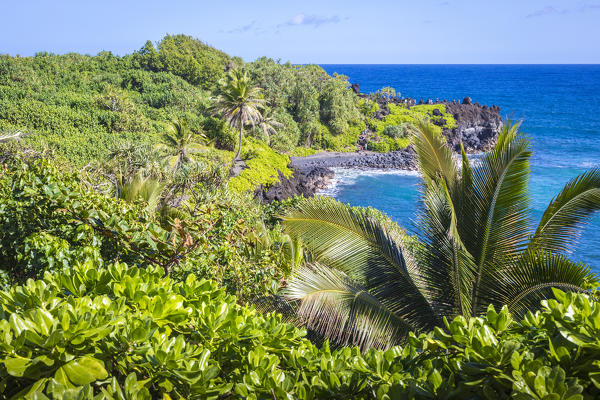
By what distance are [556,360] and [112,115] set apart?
35.9 metres

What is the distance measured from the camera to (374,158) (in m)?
45.3

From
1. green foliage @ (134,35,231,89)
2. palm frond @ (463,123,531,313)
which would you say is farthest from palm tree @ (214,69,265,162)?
palm frond @ (463,123,531,313)

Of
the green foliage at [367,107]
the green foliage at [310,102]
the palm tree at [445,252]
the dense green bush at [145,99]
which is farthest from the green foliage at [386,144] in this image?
the palm tree at [445,252]

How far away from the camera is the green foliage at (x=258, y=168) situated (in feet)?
87.5

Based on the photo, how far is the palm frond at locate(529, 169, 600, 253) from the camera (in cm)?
455

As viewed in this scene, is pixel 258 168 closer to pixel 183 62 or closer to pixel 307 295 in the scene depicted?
pixel 307 295

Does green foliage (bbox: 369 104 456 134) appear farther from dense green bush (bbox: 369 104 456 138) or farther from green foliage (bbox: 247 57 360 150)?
green foliage (bbox: 247 57 360 150)

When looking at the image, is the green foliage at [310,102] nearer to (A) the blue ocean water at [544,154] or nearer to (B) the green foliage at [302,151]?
(B) the green foliage at [302,151]

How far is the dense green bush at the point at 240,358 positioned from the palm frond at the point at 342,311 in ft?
7.07

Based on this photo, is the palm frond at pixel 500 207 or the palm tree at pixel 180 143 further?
the palm tree at pixel 180 143

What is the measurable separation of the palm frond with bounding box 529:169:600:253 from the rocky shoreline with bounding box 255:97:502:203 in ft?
61.7

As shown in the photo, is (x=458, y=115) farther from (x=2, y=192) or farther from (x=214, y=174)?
(x=2, y=192)

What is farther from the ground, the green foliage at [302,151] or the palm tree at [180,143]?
the palm tree at [180,143]

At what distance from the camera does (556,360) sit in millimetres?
1737
